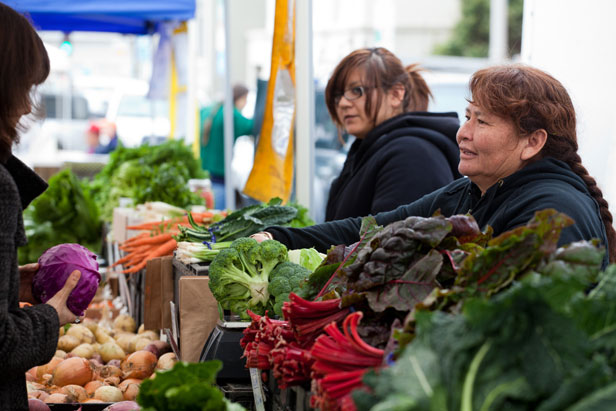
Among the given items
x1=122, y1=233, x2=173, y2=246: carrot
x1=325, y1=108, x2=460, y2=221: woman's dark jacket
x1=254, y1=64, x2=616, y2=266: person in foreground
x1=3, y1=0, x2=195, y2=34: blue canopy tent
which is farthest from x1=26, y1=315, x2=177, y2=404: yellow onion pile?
x1=3, y1=0, x2=195, y2=34: blue canopy tent

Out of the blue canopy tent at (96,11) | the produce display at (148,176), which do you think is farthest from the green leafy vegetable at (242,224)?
the blue canopy tent at (96,11)

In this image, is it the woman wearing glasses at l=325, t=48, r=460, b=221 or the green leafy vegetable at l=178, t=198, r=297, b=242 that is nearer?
the green leafy vegetable at l=178, t=198, r=297, b=242

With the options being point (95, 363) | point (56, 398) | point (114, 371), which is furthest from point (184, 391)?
point (95, 363)

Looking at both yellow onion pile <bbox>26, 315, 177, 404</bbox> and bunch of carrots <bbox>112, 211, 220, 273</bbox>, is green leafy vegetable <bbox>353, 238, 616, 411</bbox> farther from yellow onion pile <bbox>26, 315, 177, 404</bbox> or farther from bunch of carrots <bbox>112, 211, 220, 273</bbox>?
bunch of carrots <bbox>112, 211, 220, 273</bbox>

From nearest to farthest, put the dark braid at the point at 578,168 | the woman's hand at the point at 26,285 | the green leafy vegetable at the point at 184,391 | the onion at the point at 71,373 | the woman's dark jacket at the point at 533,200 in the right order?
the green leafy vegetable at the point at 184,391 < the woman's dark jacket at the point at 533,200 < the woman's hand at the point at 26,285 < the dark braid at the point at 578,168 < the onion at the point at 71,373

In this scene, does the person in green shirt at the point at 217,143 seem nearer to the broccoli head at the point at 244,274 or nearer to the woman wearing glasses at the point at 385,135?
the woman wearing glasses at the point at 385,135

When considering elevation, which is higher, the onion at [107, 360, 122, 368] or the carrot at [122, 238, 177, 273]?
the carrot at [122, 238, 177, 273]

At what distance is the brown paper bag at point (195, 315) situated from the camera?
108 inches

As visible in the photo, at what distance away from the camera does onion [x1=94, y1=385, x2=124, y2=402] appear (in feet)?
9.80

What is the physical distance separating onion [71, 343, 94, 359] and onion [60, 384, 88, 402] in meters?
0.53

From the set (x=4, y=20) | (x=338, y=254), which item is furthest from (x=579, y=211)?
(x=4, y=20)

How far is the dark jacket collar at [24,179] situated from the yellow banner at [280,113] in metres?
2.68

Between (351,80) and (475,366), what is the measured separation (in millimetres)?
2876

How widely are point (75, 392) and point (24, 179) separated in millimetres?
1302
